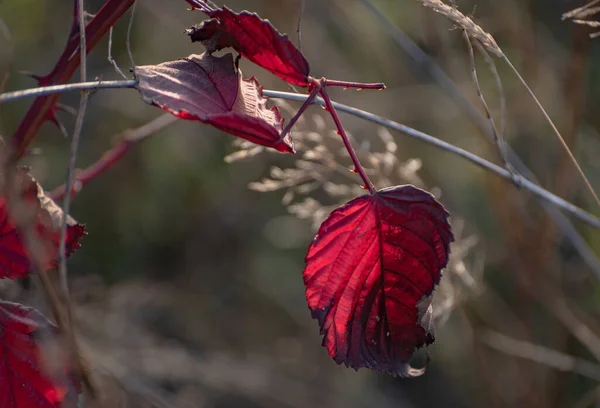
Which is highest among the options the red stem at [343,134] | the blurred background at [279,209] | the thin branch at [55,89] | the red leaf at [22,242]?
the thin branch at [55,89]

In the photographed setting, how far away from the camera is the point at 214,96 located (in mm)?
494

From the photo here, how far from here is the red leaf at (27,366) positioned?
502mm

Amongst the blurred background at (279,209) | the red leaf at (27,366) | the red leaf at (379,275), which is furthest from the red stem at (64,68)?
the blurred background at (279,209)

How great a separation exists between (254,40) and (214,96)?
51mm

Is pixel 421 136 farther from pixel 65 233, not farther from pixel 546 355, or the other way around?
pixel 546 355

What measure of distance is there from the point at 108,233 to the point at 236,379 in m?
0.91

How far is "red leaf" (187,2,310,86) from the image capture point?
1.54 ft

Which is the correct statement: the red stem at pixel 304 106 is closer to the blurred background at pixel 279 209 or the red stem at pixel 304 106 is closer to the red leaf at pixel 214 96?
the red leaf at pixel 214 96

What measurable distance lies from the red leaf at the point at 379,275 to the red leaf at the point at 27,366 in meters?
0.21

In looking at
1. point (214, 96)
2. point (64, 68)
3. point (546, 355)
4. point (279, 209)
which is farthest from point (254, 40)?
point (279, 209)

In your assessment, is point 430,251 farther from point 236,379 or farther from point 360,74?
Answer: point 360,74

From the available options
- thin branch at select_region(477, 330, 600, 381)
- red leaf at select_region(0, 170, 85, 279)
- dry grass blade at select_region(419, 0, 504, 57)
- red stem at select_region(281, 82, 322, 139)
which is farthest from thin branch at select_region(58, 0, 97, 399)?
thin branch at select_region(477, 330, 600, 381)

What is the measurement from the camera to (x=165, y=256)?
2.32 m

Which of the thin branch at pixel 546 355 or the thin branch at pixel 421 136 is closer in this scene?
the thin branch at pixel 421 136
